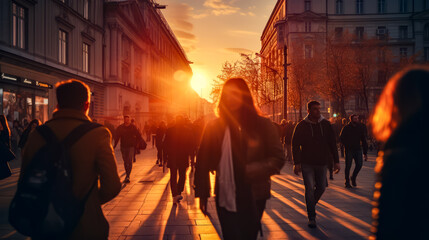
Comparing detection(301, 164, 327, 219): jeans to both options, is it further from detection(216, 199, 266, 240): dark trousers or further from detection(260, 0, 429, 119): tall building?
detection(260, 0, 429, 119): tall building

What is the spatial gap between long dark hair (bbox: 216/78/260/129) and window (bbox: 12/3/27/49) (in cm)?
1901

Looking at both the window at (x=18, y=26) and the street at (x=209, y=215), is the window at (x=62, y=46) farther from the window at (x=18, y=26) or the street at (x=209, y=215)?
the street at (x=209, y=215)

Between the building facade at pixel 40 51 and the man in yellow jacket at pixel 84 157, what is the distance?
17548 mm

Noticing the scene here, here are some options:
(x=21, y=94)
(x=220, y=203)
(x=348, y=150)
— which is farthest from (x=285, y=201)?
(x=21, y=94)

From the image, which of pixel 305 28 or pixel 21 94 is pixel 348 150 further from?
pixel 305 28

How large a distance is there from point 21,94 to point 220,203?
19835mm

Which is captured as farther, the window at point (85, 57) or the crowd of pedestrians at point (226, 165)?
the window at point (85, 57)

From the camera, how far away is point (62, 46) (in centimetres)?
2458

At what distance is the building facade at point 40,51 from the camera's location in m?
17.9

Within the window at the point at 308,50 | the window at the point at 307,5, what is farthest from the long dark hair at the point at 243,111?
the window at the point at 307,5

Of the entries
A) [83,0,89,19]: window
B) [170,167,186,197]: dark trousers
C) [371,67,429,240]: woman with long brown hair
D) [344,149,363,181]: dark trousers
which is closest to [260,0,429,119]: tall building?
[83,0,89,19]: window

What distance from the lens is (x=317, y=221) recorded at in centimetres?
583

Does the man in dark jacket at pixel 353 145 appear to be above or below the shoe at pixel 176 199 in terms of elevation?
above

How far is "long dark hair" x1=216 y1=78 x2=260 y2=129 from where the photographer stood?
2953 millimetres
